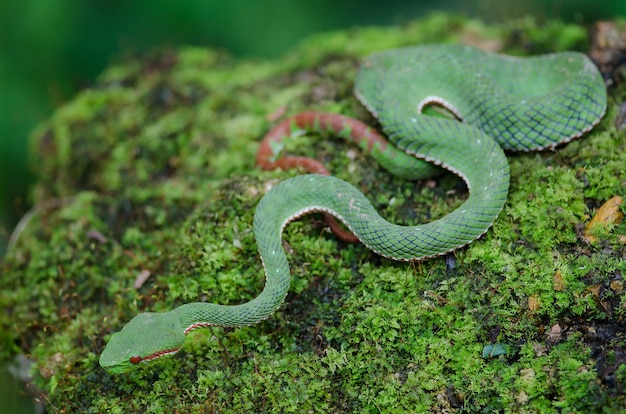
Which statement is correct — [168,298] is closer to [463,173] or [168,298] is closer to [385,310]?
[385,310]

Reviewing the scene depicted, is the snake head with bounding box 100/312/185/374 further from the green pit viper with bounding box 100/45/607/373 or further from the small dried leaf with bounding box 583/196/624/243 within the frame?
the small dried leaf with bounding box 583/196/624/243

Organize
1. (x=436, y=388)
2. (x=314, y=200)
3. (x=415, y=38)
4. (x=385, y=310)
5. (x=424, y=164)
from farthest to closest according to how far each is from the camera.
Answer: (x=415, y=38)
(x=424, y=164)
(x=314, y=200)
(x=385, y=310)
(x=436, y=388)

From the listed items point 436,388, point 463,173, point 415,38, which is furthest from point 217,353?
point 415,38

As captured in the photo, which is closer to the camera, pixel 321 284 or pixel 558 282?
pixel 558 282

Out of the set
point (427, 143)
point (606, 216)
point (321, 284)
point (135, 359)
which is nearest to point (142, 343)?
point (135, 359)

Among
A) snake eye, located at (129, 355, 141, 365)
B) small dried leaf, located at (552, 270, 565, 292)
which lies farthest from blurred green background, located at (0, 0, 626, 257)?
small dried leaf, located at (552, 270, 565, 292)

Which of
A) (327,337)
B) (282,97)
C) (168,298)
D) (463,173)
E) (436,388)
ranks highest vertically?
(282,97)

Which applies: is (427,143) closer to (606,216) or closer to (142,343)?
(606,216)

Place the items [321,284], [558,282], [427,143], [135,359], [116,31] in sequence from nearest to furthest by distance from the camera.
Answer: [135,359], [558,282], [321,284], [427,143], [116,31]
